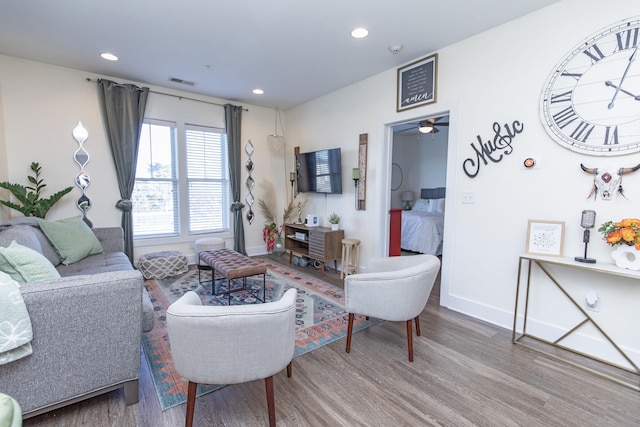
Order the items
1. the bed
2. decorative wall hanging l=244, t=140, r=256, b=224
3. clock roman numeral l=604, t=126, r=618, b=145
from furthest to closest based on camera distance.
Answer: decorative wall hanging l=244, t=140, r=256, b=224 < the bed < clock roman numeral l=604, t=126, r=618, b=145

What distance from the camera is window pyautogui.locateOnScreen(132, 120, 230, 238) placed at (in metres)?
4.35

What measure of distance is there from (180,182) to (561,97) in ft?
15.6

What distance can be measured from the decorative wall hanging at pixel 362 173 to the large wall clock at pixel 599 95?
6.56 feet

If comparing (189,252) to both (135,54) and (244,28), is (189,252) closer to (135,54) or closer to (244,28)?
(135,54)

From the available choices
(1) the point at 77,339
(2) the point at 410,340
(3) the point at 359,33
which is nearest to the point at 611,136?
(2) the point at 410,340

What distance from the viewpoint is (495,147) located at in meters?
2.70

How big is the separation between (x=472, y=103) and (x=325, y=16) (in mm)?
1617

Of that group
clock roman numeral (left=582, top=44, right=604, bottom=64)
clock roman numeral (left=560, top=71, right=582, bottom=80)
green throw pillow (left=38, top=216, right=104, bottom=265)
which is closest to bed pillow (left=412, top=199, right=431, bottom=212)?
clock roman numeral (left=560, top=71, right=582, bottom=80)

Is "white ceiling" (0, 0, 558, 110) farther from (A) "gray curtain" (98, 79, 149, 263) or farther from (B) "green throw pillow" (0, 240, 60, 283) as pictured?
(B) "green throw pillow" (0, 240, 60, 283)

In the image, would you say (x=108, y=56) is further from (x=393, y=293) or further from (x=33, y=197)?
(x=393, y=293)

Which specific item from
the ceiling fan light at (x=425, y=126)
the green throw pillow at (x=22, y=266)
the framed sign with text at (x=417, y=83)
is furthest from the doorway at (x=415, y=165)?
the green throw pillow at (x=22, y=266)

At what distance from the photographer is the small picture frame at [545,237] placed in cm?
230

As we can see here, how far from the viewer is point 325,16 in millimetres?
2494

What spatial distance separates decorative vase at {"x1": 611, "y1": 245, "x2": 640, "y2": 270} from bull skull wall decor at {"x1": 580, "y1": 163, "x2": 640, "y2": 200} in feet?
1.26
